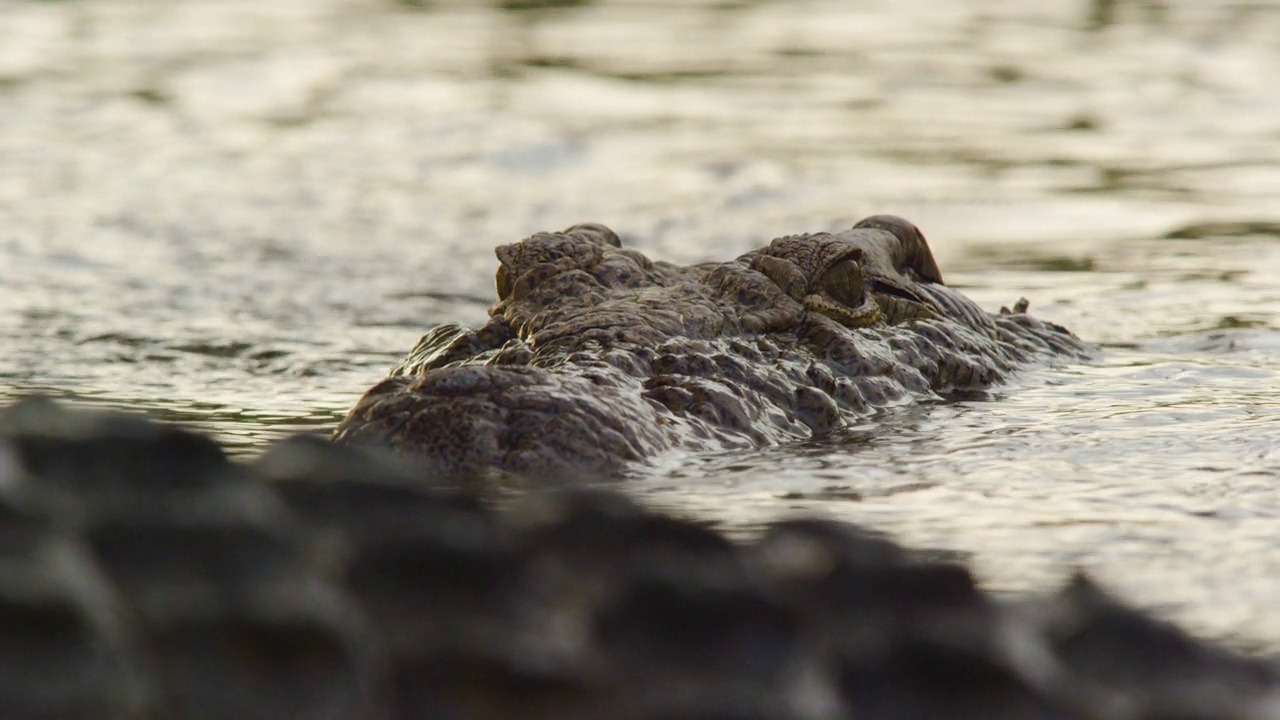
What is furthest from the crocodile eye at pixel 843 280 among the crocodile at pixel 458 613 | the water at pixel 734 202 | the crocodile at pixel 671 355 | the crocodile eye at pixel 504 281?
the crocodile at pixel 458 613

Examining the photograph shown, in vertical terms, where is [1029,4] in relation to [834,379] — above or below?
above

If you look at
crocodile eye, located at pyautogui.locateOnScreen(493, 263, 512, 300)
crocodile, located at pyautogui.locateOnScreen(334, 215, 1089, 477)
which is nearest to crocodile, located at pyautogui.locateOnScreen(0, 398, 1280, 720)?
crocodile, located at pyautogui.locateOnScreen(334, 215, 1089, 477)

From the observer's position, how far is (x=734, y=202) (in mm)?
9914

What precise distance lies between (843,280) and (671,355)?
973mm

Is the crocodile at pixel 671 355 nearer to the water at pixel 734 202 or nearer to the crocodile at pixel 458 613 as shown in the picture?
the water at pixel 734 202

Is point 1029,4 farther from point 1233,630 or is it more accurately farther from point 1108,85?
point 1233,630

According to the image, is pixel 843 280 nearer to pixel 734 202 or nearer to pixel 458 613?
pixel 458 613

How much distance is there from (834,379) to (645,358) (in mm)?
734

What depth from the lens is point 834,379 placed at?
188 inches

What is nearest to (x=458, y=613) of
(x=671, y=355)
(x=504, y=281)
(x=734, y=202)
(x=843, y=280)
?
(x=671, y=355)

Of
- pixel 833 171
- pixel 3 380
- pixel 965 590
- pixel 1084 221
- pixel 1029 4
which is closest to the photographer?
pixel 965 590

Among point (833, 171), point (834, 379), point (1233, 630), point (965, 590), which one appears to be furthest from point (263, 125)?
point (965, 590)

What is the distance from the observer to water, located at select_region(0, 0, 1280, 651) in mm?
3910

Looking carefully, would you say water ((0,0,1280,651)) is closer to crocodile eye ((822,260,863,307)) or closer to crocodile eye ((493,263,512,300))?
crocodile eye ((822,260,863,307))
